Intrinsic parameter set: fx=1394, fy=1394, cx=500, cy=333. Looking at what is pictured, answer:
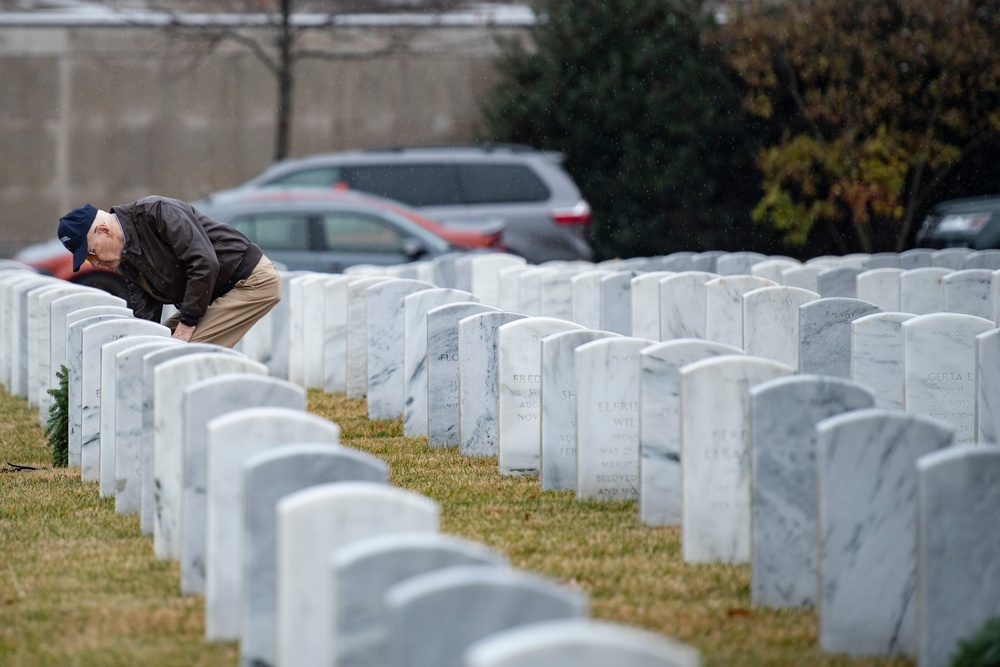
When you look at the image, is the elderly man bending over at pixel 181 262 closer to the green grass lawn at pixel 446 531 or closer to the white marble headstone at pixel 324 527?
the green grass lawn at pixel 446 531

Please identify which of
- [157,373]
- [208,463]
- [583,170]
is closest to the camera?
[208,463]

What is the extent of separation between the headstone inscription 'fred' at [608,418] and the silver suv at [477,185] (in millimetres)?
11485

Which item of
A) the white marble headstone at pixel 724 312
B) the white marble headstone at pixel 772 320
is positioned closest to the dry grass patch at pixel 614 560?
the white marble headstone at pixel 772 320

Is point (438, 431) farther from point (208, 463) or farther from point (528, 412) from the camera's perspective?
point (208, 463)

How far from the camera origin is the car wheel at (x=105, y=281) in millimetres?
13859

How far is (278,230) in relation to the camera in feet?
51.1

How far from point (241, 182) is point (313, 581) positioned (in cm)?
2280

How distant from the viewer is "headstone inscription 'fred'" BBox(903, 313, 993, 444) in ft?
23.3

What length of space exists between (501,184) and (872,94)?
6511 millimetres

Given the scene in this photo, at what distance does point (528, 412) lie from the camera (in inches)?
300

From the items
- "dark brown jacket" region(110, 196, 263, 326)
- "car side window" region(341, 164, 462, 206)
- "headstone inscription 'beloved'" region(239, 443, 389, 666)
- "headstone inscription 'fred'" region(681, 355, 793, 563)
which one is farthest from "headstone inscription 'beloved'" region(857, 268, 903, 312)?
"car side window" region(341, 164, 462, 206)

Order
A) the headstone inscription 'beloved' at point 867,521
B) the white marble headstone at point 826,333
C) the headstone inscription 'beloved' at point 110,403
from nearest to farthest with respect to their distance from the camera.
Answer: the headstone inscription 'beloved' at point 867,521, the headstone inscription 'beloved' at point 110,403, the white marble headstone at point 826,333

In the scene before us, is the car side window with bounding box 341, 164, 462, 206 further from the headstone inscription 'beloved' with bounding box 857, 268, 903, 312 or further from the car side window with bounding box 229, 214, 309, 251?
the headstone inscription 'beloved' with bounding box 857, 268, 903, 312

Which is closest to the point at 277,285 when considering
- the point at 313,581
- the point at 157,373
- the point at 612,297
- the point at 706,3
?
the point at 157,373
